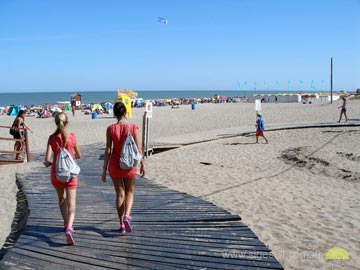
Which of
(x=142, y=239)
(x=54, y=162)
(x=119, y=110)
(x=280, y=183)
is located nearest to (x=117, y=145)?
(x=119, y=110)

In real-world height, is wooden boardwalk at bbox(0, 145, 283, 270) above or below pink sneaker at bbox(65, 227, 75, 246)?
below

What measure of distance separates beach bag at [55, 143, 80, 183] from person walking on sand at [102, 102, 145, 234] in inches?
14.4

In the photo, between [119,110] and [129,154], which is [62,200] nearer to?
[129,154]

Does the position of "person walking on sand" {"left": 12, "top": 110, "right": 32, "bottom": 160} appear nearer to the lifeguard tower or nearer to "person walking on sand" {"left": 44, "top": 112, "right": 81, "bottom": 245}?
"person walking on sand" {"left": 44, "top": 112, "right": 81, "bottom": 245}

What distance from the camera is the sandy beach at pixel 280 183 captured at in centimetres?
472

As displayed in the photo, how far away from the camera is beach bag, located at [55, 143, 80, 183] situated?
12.3 feet

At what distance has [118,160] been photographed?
396 centimetres

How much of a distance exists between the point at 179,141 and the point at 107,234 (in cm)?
997

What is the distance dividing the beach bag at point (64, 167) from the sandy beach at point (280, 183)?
1450 millimetres

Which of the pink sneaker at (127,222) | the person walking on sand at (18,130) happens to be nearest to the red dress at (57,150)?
the pink sneaker at (127,222)

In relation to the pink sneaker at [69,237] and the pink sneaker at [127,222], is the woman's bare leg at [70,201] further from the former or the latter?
the pink sneaker at [127,222]

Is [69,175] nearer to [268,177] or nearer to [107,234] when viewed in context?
[107,234]

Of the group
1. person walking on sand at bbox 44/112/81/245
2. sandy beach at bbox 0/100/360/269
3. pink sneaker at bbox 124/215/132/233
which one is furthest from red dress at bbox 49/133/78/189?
sandy beach at bbox 0/100/360/269

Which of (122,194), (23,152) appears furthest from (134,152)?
(23,152)
